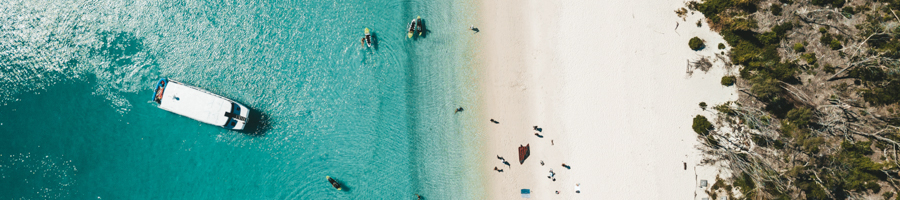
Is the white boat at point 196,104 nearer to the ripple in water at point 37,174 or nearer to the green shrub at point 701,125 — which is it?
the ripple in water at point 37,174

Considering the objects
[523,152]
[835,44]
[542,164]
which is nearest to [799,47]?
[835,44]

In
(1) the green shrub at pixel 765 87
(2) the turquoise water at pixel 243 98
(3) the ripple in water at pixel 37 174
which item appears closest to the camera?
(1) the green shrub at pixel 765 87

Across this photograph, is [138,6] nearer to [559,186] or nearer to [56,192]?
[56,192]

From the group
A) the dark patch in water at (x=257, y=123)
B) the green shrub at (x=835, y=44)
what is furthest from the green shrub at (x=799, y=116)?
the dark patch in water at (x=257, y=123)

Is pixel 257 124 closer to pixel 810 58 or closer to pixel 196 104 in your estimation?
pixel 196 104

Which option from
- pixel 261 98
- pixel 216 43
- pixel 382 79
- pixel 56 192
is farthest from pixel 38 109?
pixel 382 79

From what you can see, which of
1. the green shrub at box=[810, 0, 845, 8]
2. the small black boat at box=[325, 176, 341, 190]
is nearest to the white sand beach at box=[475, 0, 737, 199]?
the green shrub at box=[810, 0, 845, 8]
